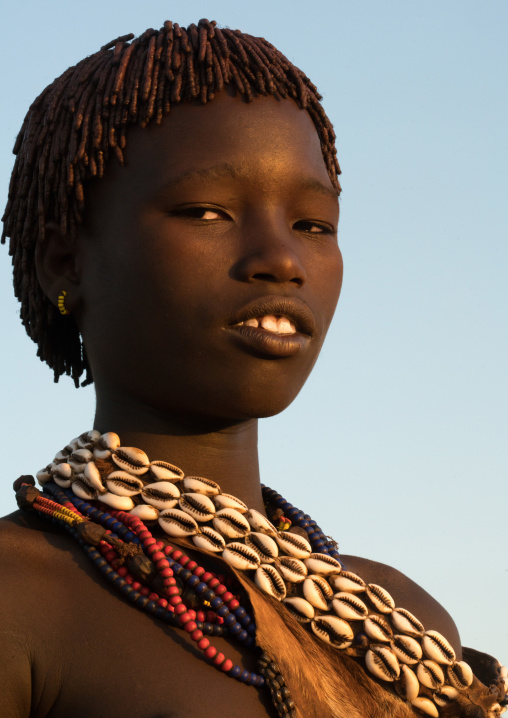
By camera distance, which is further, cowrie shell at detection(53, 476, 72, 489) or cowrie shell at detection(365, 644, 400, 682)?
cowrie shell at detection(53, 476, 72, 489)

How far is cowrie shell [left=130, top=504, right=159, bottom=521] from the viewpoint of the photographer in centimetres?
335

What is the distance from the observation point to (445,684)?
3.45 metres

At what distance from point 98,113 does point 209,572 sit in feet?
4.79

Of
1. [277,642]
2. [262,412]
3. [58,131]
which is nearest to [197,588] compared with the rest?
[277,642]

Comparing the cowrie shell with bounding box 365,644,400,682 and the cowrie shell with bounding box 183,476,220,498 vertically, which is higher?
the cowrie shell with bounding box 183,476,220,498

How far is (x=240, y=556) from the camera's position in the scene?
333 centimetres

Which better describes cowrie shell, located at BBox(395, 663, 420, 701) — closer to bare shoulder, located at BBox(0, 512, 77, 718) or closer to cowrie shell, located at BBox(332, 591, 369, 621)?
cowrie shell, located at BBox(332, 591, 369, 621)

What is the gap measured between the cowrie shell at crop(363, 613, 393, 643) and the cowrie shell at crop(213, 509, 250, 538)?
45cm

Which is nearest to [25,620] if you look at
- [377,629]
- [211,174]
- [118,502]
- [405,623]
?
[118,502]

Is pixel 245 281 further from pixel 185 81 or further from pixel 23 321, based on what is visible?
pixel 23 321

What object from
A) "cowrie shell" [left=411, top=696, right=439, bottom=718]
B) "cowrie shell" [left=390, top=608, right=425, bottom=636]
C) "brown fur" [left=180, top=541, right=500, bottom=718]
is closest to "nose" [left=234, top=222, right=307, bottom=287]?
"brown fur" [left=180, top=541, right=500, bottom=718]

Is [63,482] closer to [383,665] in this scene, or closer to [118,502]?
[118,502]

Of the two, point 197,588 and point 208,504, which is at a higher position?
point 208,504

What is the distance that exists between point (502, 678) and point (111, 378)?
5.27 ft
